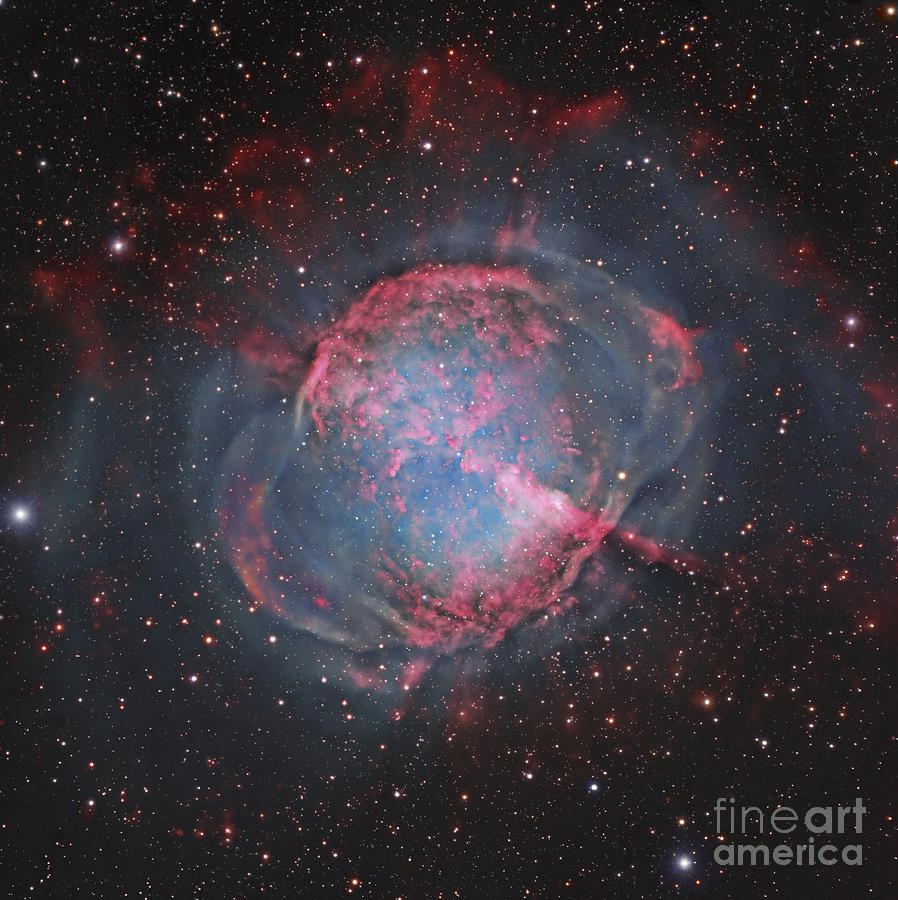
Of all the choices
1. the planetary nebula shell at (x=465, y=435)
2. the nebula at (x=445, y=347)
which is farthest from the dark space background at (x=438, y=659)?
→ the planetary nebula shell at (x=465, y=435)

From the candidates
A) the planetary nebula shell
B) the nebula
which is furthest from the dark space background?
the planetary nebula shell

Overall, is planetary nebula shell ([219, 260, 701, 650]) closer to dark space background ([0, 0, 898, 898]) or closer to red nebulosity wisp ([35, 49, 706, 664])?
red nebulosity wisp ([35, 49, 706, 664])

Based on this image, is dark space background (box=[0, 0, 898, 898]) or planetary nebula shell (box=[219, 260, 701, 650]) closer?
dark space background (box=[0, 0, 898, 898])

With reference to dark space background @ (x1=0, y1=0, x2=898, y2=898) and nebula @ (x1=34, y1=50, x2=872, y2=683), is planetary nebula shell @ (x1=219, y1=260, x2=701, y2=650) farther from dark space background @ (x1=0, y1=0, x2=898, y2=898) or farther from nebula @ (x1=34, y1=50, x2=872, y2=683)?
dark space background @ (x1=0, y1=0, x2=898, y2=898)

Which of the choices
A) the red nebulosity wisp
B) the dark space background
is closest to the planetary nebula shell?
the red nebulosity wisp

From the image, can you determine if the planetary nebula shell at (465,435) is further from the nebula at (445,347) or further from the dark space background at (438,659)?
the dark space background at (438,659)

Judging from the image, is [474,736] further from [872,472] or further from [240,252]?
[240,252]
